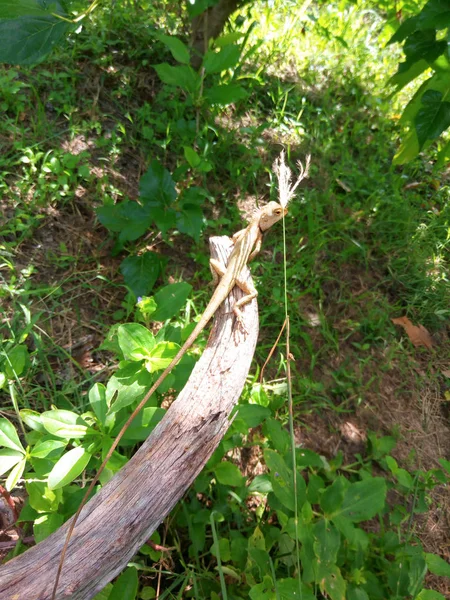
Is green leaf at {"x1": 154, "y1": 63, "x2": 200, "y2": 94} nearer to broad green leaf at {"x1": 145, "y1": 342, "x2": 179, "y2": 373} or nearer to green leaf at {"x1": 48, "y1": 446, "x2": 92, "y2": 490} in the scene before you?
broad green leaf at {"x1": 145, "y1": 342, "x2": 179, "y2": 373}

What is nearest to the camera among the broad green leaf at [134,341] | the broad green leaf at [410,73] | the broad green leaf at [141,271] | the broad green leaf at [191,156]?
the broad green leaf at [134,341]

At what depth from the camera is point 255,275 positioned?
10.3 ft

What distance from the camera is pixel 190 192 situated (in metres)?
2.87

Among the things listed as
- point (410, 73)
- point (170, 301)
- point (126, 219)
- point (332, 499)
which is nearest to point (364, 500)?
point (332, 499)

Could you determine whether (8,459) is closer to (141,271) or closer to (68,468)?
(68,468)

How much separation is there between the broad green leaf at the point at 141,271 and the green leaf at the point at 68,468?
1.25 m

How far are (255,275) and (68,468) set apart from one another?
1956 millimetres

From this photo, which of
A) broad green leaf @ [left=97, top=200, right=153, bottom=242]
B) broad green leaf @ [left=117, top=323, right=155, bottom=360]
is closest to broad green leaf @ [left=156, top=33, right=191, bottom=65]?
broad green leaf @ [left=97, top=200, right=153, bottom=242]

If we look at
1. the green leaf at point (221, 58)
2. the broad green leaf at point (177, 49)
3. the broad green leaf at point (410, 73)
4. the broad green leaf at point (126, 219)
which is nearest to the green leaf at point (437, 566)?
the broad green leaf at point (126, 219)

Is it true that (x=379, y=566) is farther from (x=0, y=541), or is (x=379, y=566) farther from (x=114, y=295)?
(x=114, y=295)

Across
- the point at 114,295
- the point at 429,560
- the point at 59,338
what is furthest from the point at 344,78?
the point at 429,560

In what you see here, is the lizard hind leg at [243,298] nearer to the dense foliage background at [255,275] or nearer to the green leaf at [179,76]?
the dense foliage background at [255,275]

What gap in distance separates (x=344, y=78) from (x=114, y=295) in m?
3.50

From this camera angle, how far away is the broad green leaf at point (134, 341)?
1.82 meters
